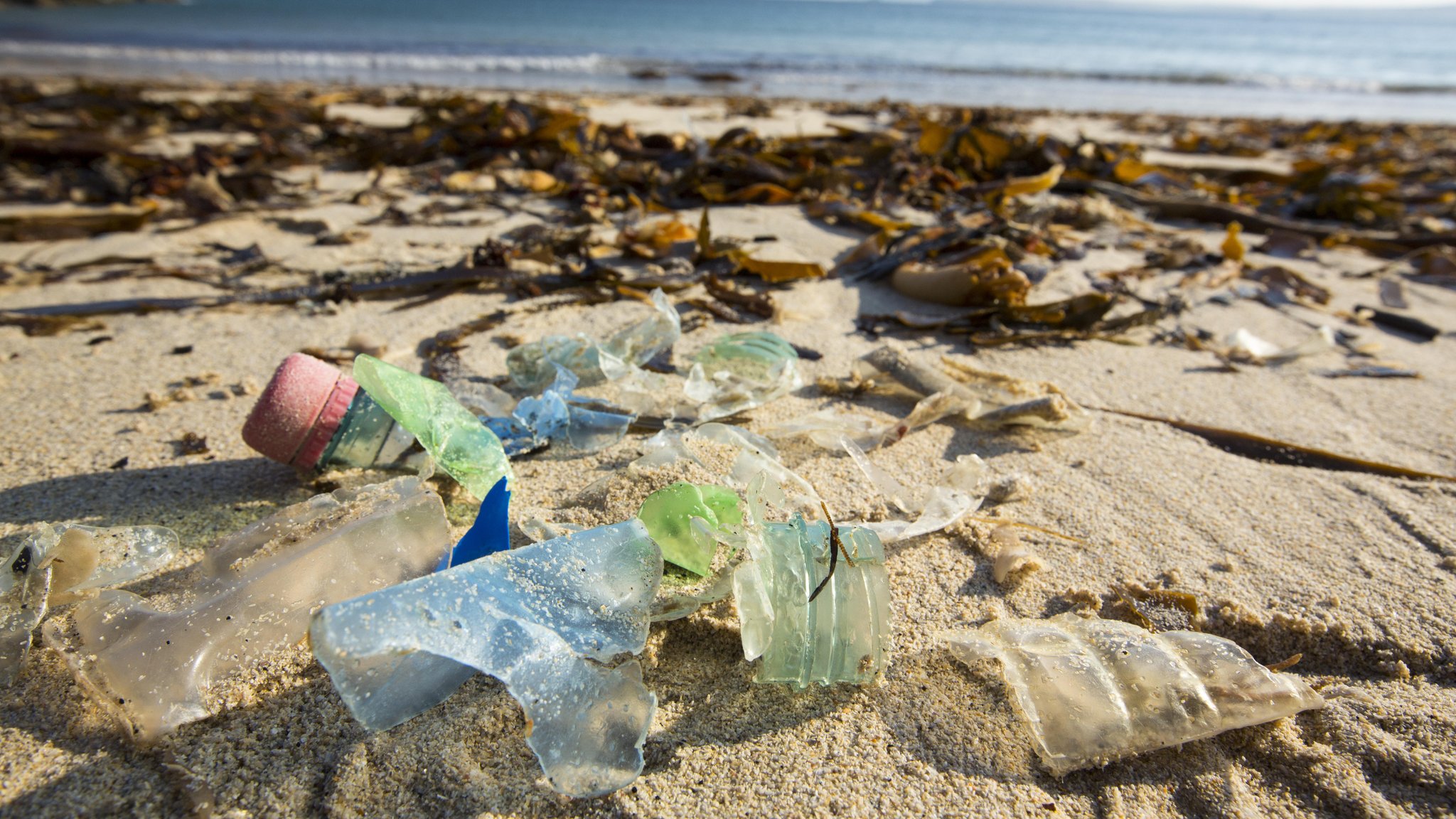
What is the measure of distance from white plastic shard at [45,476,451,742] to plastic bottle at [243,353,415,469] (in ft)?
0.51

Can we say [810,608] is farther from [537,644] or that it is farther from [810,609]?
[537,644]

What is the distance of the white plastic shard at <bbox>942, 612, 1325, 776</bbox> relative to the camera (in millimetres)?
950

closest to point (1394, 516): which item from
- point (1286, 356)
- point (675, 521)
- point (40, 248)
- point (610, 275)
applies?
point (1286, 356)

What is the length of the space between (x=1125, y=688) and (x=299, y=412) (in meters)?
1.44

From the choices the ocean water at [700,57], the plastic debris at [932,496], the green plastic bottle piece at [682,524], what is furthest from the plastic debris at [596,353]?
the ocean water at [700,57]

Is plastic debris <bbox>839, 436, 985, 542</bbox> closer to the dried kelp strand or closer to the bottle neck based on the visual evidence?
the dried kelp strand

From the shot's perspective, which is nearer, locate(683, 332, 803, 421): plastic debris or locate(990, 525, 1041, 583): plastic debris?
locate(990, 525, 1041, 583): plastic debris

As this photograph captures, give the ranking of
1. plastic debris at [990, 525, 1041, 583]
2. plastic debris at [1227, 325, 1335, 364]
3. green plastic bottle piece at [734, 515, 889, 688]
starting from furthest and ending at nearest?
1. plastic debris at [1227, 325, 1335, 364]
2. plastic debris at [990, 525, 1041, 583]
3. green plastic bottle piece at [734, 515, 889, 688]

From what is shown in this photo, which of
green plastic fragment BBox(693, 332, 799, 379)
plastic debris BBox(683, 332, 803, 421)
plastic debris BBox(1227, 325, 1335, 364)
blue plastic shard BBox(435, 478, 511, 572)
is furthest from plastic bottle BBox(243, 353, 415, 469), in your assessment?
plastic debris BBox(1227, 325, 1335, 364)

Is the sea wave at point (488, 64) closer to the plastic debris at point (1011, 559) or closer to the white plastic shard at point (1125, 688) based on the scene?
the plastic debris at point (1011, 559)

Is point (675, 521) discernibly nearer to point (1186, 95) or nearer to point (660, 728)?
point (660, 728)

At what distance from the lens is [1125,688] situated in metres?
0.99

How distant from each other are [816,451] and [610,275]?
1.25 meters

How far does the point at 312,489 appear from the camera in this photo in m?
1.43
